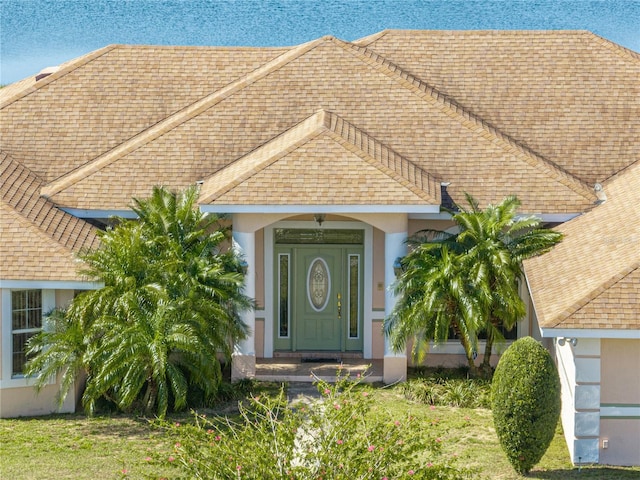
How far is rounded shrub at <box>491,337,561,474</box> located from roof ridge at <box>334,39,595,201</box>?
694 cm

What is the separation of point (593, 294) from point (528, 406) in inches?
91.0

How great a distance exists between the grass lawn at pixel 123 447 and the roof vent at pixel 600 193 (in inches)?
214

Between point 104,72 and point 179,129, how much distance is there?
3.43 m

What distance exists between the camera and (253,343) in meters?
21.7

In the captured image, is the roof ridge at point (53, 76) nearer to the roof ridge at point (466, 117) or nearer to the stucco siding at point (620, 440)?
the roof ridge at point (466, 117)

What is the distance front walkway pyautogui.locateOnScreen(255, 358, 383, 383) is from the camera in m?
21.9

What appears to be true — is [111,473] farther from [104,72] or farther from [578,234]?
[104,72]

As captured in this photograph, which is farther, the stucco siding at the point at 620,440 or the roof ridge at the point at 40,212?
the roof ridge at the point at 40,212

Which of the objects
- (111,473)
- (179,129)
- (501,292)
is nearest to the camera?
(111,473)

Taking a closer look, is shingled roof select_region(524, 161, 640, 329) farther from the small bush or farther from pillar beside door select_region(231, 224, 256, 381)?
pillar beside door select_region(231, 224, 256, 381)

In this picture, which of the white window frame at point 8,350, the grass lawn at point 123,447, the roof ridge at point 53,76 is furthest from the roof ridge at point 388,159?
the white window frame at point 8,350

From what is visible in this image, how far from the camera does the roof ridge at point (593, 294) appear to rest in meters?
17.1

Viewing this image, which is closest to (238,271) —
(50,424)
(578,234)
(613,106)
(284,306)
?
(284,306)

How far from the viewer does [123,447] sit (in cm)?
1783
